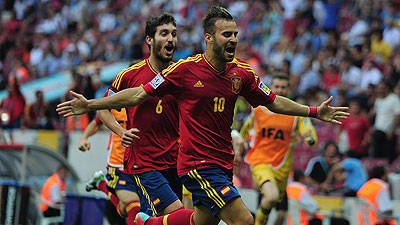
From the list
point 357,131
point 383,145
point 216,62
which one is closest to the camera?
point 216,62

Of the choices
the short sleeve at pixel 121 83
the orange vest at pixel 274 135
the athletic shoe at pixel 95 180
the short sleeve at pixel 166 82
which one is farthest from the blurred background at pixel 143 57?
the short sleeve at pixel 166 82

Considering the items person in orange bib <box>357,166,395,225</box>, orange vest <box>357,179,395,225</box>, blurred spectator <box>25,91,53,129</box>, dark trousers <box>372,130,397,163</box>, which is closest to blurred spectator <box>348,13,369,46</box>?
dark trousers <box>372,130,397,163</box>

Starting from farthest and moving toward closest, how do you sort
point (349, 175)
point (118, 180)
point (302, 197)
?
point (349, 175), point (302, 197), point (118, 180)

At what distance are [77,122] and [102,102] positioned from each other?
391 inches

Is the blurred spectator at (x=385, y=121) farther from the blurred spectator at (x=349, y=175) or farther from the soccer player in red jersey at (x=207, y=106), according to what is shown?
the soccer player in red jersey at (x=207, y=106)

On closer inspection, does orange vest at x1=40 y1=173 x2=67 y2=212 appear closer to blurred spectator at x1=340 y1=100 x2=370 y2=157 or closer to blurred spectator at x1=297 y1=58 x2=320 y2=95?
blurred spectator at x1=340 y1=100 x2=370 y2=157

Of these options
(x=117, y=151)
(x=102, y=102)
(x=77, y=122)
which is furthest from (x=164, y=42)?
(x=77, y=122)

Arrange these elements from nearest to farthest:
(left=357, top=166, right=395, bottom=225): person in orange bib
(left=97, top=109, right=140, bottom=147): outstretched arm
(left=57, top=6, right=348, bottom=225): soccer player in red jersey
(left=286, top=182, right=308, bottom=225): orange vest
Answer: (left=57, top=6, right=348, bottom=225): soccer player in red jersey < (left=97, top=109, right=140, bottom=147): outstretched arm < (left=357, top=166, right=395, bottom=225): person in orange bib < (left=286, top=182, right=308, bottom=225): orange vest

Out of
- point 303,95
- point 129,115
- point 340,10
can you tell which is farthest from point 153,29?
point 340,10

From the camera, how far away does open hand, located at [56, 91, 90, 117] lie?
7.30m

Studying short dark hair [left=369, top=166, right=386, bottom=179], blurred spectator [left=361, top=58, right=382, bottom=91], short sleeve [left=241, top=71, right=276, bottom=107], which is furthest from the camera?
blurred spectator [left=361, top=58, right=382, bottom=91]

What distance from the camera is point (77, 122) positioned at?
17.2m

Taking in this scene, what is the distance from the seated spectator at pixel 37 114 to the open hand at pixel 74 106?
11.4 m

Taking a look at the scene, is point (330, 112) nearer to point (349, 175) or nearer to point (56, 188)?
point (349, 175)
